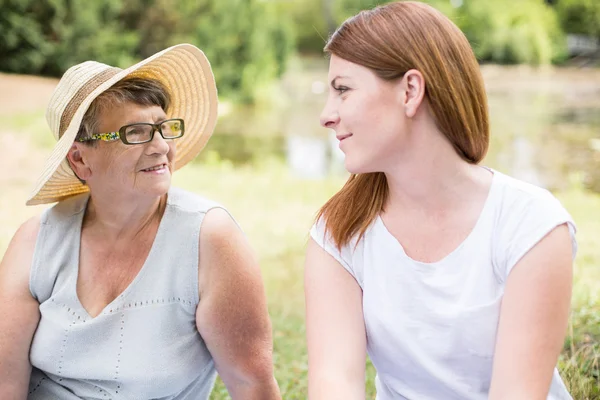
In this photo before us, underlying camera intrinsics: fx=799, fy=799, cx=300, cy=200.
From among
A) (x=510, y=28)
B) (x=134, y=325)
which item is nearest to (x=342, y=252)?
(x=134, y=325)

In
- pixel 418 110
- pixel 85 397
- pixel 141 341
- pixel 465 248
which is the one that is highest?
pixel 418 110

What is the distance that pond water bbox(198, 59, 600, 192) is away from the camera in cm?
Answer: 934

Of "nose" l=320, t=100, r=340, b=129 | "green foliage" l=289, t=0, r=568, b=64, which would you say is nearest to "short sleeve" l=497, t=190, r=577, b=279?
"nose" l=320, t=100, r=340, b=129

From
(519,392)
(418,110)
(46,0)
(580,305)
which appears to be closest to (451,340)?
(519,392)

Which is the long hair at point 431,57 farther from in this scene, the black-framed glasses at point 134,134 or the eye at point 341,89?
the black-framed glasses at point 134,134

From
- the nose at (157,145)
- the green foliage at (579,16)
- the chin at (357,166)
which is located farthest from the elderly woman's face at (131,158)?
A: the green foliage at (579,16)

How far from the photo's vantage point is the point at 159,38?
14.3 meters

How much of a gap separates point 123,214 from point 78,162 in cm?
18

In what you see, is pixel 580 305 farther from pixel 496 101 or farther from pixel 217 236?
pixel 496 101

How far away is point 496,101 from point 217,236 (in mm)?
12715

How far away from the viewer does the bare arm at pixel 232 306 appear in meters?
2.07

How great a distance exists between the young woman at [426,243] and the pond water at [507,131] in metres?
5.76

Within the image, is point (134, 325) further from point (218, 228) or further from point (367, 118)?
point (367, 118)

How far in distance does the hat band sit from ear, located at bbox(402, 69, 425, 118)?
2.72ft
